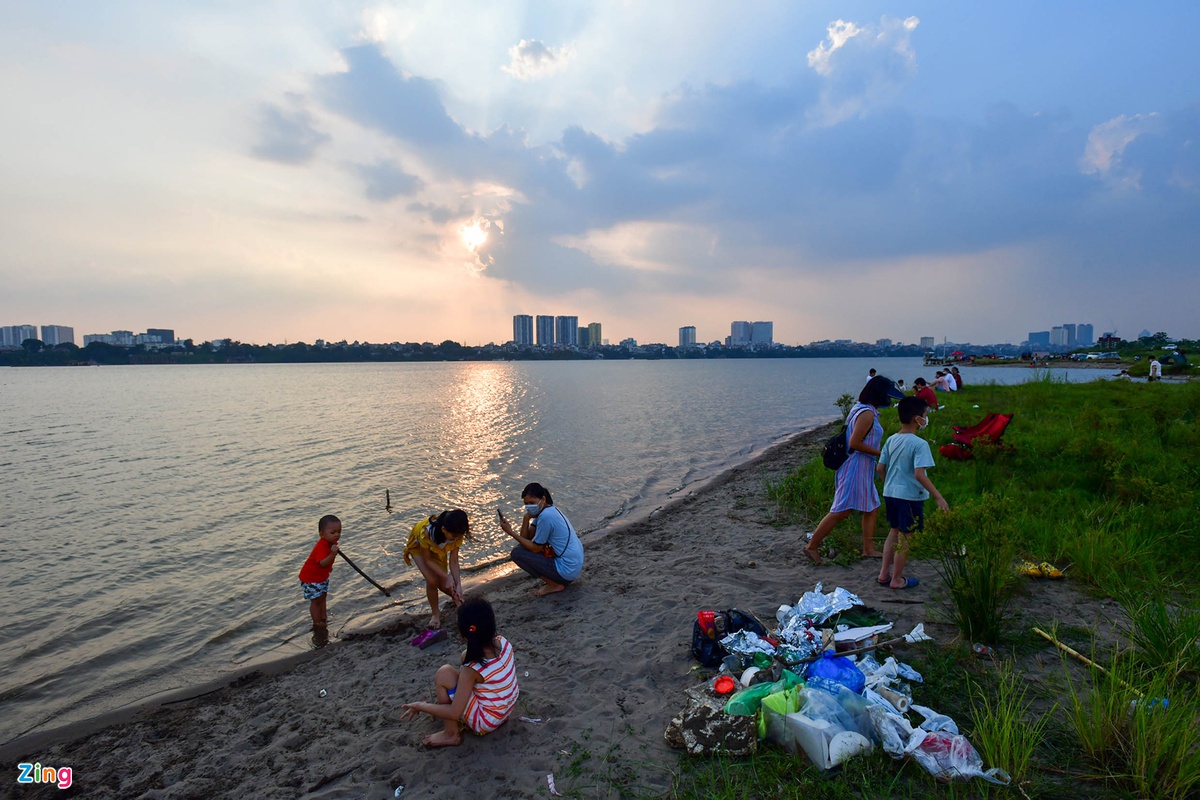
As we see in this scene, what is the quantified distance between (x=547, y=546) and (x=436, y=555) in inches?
60.8

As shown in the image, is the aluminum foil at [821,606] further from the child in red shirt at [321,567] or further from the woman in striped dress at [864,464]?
the child in red shirt at [321,567]

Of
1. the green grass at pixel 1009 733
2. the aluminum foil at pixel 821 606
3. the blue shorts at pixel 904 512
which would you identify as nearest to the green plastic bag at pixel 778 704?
the green grass at pixel 1009 733

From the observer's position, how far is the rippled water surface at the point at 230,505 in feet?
25.8

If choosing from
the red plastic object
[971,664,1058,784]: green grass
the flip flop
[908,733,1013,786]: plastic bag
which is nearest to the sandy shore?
the flip flop

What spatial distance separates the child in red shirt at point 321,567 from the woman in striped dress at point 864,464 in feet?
21.8

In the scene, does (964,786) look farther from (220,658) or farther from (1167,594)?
(220,658)

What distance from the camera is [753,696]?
415 centimetres

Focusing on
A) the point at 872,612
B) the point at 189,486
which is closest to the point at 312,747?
the point at 872,612

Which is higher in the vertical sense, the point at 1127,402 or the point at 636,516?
the point at 1127,402

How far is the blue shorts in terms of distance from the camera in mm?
6199

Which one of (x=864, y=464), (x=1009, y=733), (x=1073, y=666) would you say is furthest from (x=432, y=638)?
(x=1073, y=666)

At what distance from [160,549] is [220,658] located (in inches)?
235

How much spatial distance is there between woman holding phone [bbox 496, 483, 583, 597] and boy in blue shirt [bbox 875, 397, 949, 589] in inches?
162

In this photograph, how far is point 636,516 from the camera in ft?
43.9
